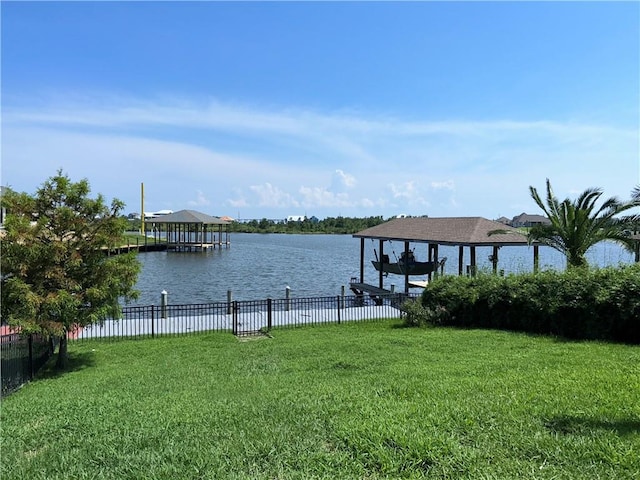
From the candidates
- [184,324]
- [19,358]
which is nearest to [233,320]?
[184,324]

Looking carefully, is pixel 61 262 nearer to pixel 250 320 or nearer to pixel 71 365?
pixel 71 365

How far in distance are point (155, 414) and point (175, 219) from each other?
63254 mm

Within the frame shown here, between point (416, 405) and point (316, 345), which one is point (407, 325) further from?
point (416, 405)

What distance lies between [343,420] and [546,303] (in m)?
9.15

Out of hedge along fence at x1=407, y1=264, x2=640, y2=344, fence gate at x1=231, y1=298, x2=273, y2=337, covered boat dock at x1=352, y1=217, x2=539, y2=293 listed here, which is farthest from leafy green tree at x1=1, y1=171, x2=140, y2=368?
covered boat dock at x1=352, y1=217, x2=539, y2=293

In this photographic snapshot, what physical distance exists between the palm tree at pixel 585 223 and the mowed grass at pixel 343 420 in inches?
316

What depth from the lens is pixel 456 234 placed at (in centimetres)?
2230

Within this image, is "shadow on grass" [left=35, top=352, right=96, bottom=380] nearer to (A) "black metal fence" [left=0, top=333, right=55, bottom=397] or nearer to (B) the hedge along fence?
(A) "black metal fence" [left=0, top=333, right=55, bottom=397]

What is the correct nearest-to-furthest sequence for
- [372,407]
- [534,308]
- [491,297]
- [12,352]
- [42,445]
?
[42,445] < [372,407] < [12,352] < [534,308] < [491,297]

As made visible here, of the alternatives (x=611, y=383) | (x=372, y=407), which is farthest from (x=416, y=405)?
(x=611, y=383)

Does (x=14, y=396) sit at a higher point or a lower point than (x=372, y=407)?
lower

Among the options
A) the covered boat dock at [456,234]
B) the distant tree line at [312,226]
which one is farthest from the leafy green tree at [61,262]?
the distant tree line at [312,226]

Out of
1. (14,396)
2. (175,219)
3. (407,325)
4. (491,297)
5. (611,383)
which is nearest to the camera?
(611,383)

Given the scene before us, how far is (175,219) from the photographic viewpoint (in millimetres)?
66125
